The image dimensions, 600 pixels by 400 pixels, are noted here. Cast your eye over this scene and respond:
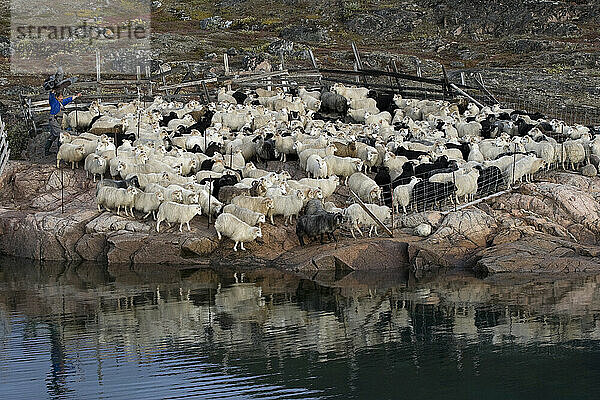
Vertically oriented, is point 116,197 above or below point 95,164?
below

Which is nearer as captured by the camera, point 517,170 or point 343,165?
point 517,170

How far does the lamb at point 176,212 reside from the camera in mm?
15992

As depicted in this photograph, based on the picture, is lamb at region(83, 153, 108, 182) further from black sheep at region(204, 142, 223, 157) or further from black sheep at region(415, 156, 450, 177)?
black sheep at region(415, 156, 450, 177)

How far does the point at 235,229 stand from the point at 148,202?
201cm

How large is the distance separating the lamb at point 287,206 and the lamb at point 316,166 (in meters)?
1.69

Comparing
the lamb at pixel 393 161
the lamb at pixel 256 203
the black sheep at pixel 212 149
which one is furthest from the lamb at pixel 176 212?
the lamb at pixel 393 161

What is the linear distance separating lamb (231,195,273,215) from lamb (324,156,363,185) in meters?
2.53

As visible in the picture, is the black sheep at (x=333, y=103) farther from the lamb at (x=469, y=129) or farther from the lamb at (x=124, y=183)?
the lamb at (x=124, y=183)

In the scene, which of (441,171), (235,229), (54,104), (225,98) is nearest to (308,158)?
(441,171)

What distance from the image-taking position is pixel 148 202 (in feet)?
54.0

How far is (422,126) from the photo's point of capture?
22.4 meters

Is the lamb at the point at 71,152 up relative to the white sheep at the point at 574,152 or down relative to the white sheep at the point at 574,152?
up

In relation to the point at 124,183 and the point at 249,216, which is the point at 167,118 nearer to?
the point at 124,183

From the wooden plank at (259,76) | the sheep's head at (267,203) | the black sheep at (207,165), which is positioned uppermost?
the wooden plank at (259,76)
